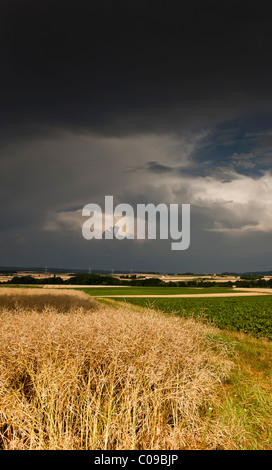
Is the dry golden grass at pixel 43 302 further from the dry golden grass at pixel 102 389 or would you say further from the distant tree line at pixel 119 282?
the distant tree line at pixel 119 282

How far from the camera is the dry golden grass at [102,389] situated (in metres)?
4.42

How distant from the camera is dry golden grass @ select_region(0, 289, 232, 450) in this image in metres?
4.42

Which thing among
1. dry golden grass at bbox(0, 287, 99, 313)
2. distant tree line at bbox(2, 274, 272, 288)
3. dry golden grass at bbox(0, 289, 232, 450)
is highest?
dry golden grass at bbox(0, 289, 232, 450)

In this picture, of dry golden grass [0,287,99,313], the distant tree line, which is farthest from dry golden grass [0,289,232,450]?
the distant tree line

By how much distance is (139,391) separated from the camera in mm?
5250

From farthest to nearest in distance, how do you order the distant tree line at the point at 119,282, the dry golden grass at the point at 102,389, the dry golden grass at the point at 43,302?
1. the distant tree line at the point at 119,282
2. the dry golden grass at the point at 43,302
3. the dry golden grass at the point at 102,389

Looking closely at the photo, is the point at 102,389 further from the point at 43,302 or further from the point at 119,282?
the point at 119,282

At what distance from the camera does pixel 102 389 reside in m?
5.55

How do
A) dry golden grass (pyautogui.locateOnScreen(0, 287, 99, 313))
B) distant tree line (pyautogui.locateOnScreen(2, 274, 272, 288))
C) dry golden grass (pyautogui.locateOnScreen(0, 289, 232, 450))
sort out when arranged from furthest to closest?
distant tree line (pyautogui.locateOnScreen(2, 274, 272, 288)) → dry golden grass (pyautogui.locateOnScreen(0, 287, 99, 313)) → dry golden grass (pyautogui.locateOnScreen(0, 289, 232, 450))

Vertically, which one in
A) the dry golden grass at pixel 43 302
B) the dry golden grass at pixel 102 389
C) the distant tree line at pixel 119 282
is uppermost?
the dry golden grass at pixel 102 389

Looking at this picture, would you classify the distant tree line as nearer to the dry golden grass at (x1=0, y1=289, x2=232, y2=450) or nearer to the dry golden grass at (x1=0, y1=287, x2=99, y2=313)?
the dry golden grass at (x1=0, y1=287, x2=99, y2=313)

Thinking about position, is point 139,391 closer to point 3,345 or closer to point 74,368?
point 74,368

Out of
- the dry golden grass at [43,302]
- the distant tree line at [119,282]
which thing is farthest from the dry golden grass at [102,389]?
the distant tree line at [119,282]
